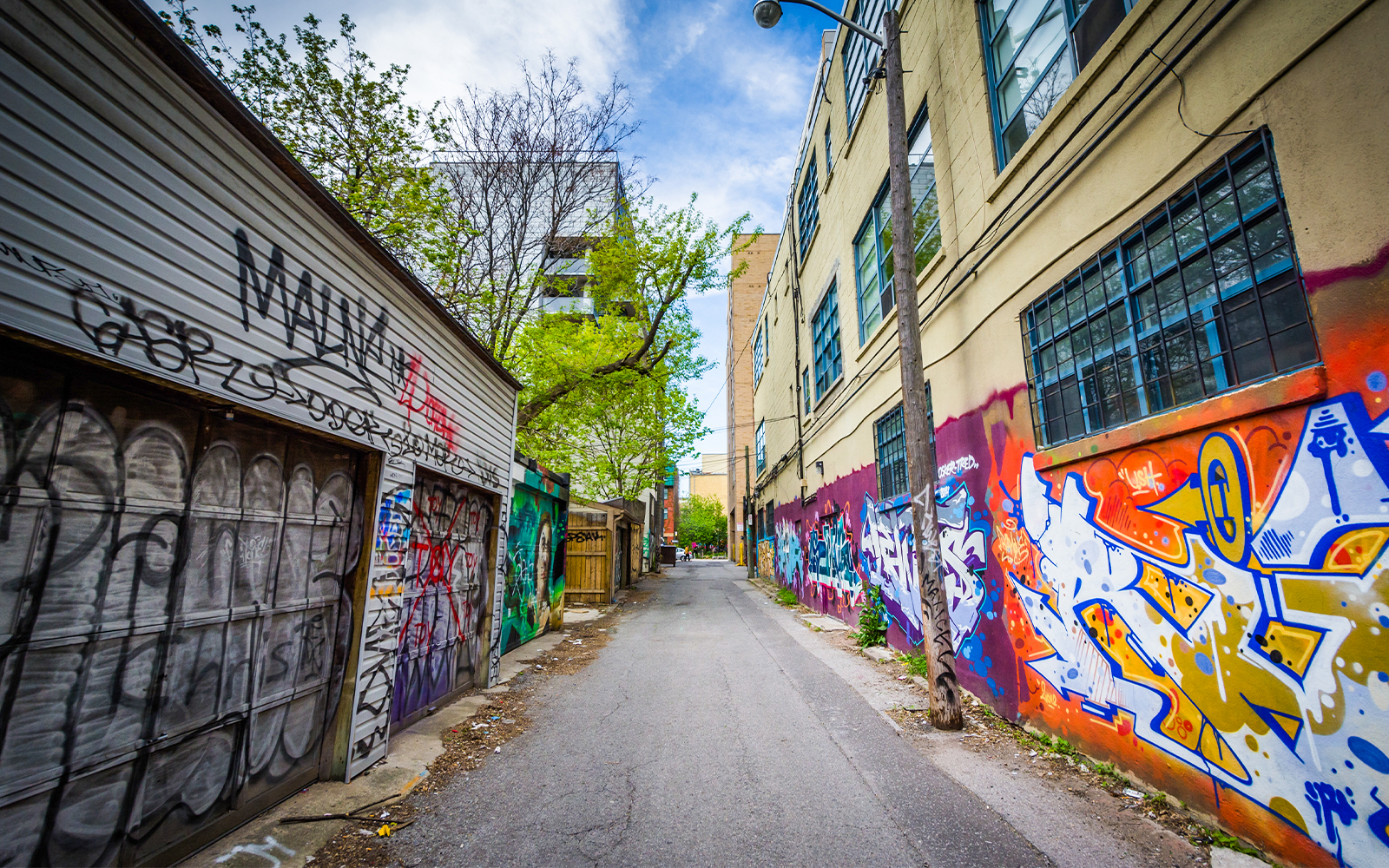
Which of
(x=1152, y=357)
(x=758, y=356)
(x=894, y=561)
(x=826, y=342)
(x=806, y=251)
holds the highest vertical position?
(x=758, y=356)

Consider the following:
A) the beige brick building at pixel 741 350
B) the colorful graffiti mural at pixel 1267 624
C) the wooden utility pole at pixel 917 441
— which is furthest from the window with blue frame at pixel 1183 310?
the beige brick building at pixel 741 350

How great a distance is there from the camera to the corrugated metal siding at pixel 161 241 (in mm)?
2061

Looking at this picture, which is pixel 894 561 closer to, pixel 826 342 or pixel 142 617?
pixel 826 342

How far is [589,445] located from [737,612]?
1054 centimetres

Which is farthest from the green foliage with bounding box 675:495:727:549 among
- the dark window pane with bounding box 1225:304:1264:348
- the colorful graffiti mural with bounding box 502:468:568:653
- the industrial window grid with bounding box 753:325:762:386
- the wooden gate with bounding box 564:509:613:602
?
the dark window pane with bounding box 1225:304:1264:348

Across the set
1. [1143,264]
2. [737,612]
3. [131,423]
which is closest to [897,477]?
[1143,264]

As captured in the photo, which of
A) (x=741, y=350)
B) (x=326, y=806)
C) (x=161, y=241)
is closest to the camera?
(x=161, y=241)

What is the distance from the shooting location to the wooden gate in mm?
15234

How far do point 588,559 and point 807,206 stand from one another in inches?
464

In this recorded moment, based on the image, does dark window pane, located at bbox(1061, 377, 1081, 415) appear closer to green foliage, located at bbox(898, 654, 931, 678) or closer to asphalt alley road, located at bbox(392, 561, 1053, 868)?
asphalt alley road, located at bbox(392, 561, 1053, 868)

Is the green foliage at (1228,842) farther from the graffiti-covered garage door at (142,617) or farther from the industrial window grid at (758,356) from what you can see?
the industrial window grid at (758,356)

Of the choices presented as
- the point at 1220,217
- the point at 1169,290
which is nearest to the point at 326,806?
the point at 1169,290

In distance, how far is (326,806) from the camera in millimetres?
3494

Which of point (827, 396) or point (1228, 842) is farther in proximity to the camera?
point (827, 396)
